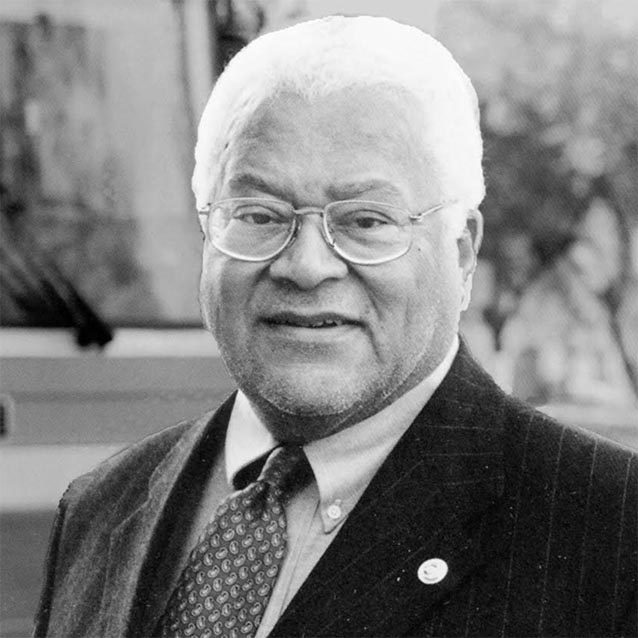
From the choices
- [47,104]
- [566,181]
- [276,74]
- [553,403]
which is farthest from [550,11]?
[276,74]

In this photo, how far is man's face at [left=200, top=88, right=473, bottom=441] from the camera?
1510 mm

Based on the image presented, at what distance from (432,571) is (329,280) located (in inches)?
13.4

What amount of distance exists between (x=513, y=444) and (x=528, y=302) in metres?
2.64

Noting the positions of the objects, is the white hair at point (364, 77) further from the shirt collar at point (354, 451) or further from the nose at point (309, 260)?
the shirt collar at point (354, 451)

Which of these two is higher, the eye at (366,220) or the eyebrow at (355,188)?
the eyebrow at (355,188)

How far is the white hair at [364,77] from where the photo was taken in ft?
5.01

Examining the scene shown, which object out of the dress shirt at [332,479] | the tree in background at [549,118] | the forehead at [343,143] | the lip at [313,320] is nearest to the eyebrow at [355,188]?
the forehead at [343,143]

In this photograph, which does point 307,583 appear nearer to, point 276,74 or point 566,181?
point 276,74

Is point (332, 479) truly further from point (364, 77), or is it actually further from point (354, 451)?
point (364, 77)

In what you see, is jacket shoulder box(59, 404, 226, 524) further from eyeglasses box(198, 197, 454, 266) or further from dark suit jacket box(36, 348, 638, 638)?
eyeglasses box(198, 197, 454, 266)

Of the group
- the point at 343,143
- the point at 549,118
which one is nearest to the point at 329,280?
the point at 343,143

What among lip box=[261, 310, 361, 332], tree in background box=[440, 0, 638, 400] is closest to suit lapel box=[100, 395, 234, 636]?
lip box=[261, 310, 361, 332]

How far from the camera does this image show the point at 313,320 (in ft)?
5.06

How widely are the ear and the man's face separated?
5cm
